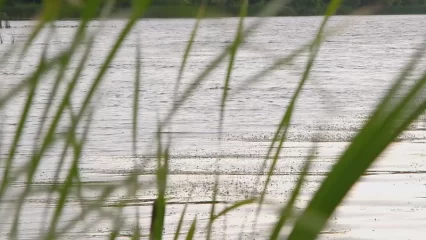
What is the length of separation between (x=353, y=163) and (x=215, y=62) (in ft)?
1.05

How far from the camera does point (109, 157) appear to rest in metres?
10.5

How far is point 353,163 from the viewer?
3.45 feet

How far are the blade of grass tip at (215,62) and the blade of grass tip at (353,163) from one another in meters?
0.30

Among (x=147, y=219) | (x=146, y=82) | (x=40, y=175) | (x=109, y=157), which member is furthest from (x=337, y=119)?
(x=146, y=82)

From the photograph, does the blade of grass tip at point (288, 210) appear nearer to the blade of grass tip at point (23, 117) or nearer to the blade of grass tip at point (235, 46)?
the blade of grass tip at point (235, 46)

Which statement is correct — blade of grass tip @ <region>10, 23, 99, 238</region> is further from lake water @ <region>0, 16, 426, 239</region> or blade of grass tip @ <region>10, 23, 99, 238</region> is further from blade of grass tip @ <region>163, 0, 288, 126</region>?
blade of grass tip @ <region>163, 0, 288, 126</region>

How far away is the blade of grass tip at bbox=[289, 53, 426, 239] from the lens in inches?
41.3

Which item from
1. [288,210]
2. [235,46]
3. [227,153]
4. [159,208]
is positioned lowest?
[227,153]

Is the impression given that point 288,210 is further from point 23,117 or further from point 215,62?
point 23,117

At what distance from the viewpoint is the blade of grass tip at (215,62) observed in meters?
1.34

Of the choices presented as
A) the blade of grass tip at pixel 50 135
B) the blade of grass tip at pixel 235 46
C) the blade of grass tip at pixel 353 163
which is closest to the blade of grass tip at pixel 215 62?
the blade of grass tip at pixel 235 46

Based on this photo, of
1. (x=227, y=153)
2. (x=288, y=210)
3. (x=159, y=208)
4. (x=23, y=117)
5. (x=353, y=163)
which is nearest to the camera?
(x=353, y=163)

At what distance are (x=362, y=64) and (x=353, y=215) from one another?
2422 cm

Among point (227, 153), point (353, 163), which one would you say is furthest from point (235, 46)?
point (227, 153)
